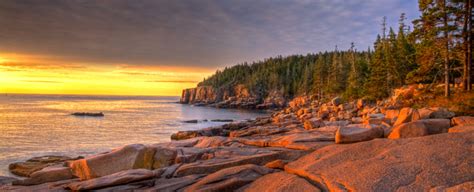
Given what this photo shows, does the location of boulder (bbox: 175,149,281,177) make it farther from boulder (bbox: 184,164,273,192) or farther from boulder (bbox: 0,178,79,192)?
boulder (bbox: 0,178,79,192)

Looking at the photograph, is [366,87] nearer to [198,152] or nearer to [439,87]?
[439,87]

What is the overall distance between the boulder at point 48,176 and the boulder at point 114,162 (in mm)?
271

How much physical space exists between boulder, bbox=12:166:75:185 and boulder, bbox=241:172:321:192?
7.51 m

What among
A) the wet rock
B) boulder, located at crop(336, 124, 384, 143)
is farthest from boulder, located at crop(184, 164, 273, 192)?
the wet rock

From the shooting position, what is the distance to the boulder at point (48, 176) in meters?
12.2

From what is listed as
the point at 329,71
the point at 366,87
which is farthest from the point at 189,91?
the point at 366,87

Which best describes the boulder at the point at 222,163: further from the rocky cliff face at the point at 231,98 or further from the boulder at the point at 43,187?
the rocky cliff face at the point at 231,98

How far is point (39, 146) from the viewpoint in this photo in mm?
30031

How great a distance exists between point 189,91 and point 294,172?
161 meters

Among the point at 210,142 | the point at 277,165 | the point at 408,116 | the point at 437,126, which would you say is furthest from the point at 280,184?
the point at 210,142

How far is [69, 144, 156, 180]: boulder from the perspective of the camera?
12.5 m

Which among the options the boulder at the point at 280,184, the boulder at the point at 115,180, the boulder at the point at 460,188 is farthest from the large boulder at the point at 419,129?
the boulder at the point at 115,180

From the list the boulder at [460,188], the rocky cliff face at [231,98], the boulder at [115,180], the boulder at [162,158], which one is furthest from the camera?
the rocky cliff face at [231,98]

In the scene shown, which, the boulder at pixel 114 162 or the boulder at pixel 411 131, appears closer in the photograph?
the boulder at pixel 411 131
